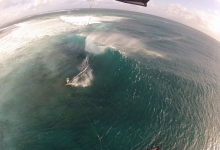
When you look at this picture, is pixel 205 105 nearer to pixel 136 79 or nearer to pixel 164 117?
pixel 164 117

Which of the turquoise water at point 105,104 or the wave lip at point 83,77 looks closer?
the turquoise water at point 105,104

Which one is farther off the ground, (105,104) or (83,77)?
(83,77)

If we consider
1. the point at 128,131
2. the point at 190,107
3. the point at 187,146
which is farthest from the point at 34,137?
the point at 190,107

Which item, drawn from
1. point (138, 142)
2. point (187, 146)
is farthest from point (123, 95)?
point (187, 146)

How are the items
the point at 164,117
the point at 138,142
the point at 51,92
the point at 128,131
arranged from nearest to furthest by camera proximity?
the point at 138,142 < the point at 128,131 < the point at 164,117 < the point at 51,92

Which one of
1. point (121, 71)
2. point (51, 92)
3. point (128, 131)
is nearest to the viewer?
point (128, 131)

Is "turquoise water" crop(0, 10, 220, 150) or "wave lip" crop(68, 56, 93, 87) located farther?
"wave lip" crop(68, 56, 93, 87)

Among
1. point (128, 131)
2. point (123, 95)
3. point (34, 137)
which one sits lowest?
point (34, 137)

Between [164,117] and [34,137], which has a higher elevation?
[164,117]

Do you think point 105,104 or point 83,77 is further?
point 83,77

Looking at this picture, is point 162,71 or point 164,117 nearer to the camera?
point 164,117
